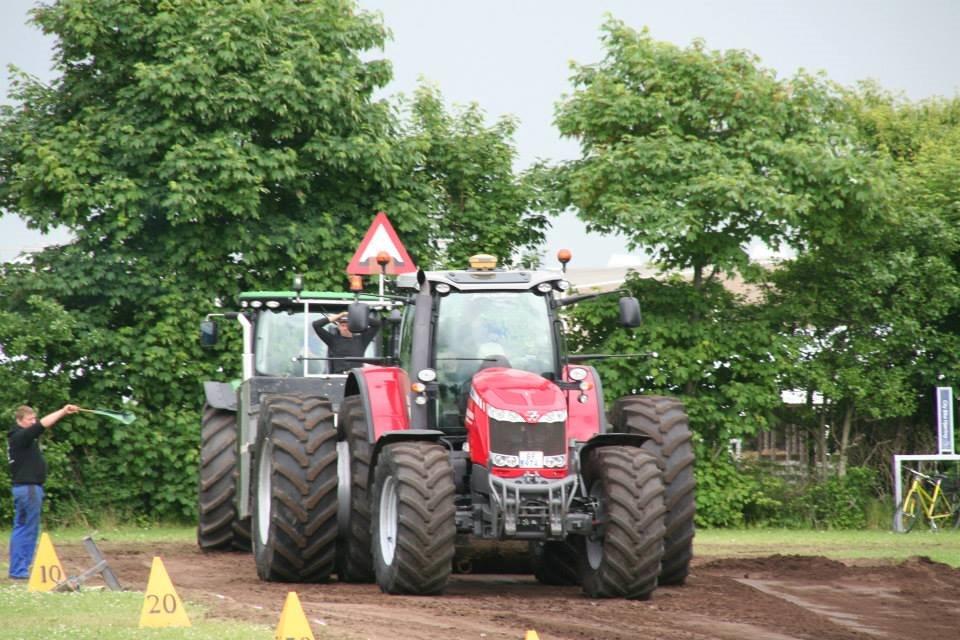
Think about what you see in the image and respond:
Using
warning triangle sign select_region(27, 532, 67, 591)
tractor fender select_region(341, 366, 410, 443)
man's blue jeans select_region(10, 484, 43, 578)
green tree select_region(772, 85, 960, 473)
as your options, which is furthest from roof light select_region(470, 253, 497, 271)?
green tree select_region(772, 85, 960, 473)

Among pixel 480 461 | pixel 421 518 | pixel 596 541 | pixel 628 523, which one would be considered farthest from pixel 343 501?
pixel 628 523

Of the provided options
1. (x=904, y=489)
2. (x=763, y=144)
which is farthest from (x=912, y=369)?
(x=763, y=144)

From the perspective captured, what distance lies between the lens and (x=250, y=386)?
15969mm

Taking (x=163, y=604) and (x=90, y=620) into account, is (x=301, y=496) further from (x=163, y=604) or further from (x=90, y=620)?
(x=163, y=604)

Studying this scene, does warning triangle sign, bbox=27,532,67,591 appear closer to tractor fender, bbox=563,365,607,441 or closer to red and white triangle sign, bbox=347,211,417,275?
tractor fender, bbox=563,365,607,441

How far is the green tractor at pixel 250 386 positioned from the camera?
15984 mm

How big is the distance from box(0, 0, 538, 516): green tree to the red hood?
28.3ft

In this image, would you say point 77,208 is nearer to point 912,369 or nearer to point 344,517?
point 344,517

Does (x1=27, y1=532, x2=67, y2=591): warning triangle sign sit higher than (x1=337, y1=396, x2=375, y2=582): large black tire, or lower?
lower

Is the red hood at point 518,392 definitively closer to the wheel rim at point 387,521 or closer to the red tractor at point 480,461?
the red tractor at point 480,461

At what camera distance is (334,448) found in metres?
13.0

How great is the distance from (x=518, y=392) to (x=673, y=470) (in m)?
1.78

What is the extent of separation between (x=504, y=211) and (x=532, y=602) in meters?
11.5

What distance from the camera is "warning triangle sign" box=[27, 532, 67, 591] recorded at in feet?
40.2
